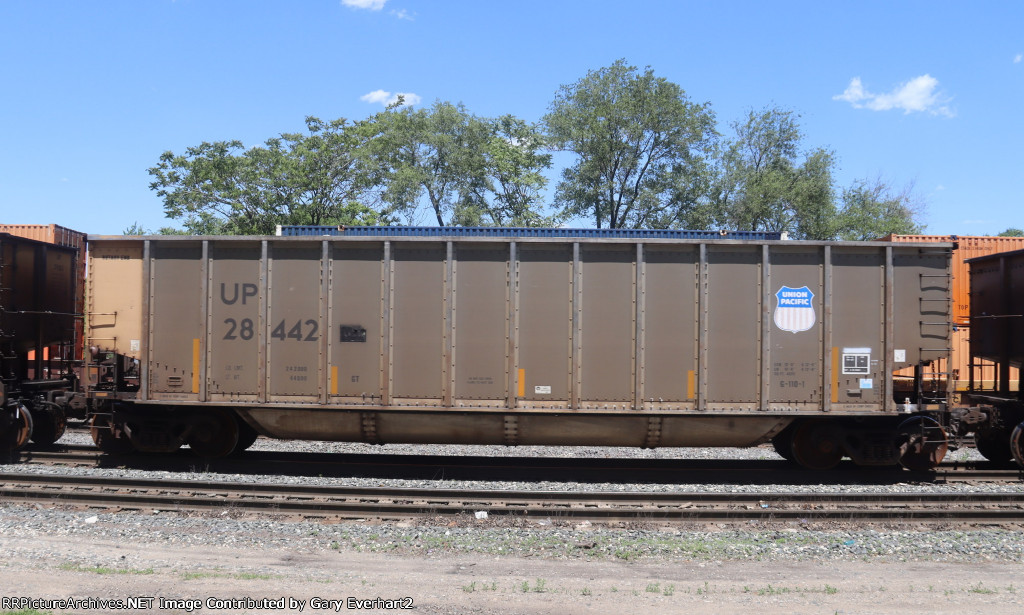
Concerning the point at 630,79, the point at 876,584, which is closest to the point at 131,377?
the point at 876,584

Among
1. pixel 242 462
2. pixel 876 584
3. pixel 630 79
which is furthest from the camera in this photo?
pixel 630 79

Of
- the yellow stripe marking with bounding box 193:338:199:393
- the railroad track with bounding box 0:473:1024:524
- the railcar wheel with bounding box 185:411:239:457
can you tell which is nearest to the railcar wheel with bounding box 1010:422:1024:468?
the railroad track with bounding box 0:473:1024:524

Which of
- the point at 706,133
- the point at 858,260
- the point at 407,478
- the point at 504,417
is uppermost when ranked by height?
the point at 706,133

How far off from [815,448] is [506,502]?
5437 mm

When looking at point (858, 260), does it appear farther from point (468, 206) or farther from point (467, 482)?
point (468, 206)

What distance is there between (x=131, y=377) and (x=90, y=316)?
4.13 feet

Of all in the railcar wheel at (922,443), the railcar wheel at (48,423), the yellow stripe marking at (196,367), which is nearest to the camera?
the railcar wheel at (922,443)

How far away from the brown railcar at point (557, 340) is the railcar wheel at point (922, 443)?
4 centimetres

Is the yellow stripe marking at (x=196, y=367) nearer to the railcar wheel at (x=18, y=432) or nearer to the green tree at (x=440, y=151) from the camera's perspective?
the railcar wheel at (x=18, y=432)

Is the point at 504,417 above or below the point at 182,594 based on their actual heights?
above

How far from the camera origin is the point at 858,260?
1027 cm

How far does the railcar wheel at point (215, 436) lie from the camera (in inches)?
427

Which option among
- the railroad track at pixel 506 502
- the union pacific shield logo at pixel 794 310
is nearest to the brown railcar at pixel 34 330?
the railroad track at pixel 506 502

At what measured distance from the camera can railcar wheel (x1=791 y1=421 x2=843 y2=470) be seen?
1049cm
